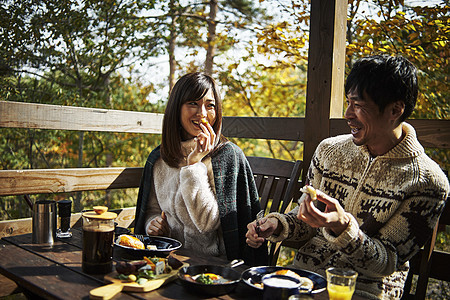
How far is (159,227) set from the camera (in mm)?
2031

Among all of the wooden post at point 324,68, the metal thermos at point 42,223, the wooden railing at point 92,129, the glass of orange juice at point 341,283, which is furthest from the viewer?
the wooden post at point 324,68

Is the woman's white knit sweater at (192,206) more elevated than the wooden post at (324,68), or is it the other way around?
the wooden post at (324,68)

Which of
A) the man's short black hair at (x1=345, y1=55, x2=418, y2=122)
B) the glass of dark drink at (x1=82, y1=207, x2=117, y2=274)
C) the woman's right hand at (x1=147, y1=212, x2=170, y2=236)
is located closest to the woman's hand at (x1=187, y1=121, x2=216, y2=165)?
the woman's right hand at (x1=147, y1=212, x2=170, y2=236)

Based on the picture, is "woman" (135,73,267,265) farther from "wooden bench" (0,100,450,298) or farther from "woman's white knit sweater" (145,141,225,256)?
"wooden bench" (0,100,450,298)

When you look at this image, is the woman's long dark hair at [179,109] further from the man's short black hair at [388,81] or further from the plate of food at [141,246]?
the man's short black hair at [388,81]

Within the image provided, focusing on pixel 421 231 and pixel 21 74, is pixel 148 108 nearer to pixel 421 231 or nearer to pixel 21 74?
pixel 21 74

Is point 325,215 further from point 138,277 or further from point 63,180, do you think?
point 63,180

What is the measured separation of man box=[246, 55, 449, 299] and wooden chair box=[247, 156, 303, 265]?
38cm

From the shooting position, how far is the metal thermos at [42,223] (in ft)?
5.83

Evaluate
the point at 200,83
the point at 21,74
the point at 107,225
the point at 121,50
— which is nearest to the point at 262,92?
the point at 121,50

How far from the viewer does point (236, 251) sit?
206 cm

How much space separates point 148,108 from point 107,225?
5387 mm

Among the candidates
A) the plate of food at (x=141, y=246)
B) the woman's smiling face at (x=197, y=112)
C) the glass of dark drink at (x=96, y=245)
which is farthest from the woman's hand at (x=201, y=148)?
the glass of dark drink at (x=96, y=245)

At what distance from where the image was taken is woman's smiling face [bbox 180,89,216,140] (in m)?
2.19
